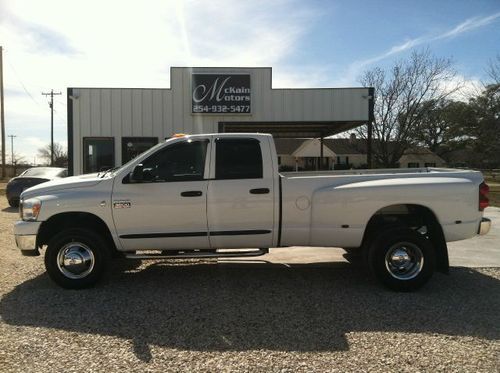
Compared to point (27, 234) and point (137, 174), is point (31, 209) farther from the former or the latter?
point (137, 174)

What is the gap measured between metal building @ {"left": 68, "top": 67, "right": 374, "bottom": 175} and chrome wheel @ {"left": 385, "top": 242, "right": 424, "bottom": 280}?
31.0 feet

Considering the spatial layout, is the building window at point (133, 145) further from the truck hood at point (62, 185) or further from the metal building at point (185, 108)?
the truck hood at point (62, 185)

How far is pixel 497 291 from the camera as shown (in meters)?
6.16

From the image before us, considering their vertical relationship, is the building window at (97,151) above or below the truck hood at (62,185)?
above

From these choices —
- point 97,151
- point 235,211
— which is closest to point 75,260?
point 235,211

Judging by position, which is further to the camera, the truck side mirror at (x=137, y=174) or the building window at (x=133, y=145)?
the building window at (x=133, y=145)

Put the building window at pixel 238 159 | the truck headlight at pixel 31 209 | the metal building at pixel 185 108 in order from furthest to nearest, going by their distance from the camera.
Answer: the metal building at pixel 185 108 → the building window at pixel 238 159 → the truck headlight at pixel 31 209

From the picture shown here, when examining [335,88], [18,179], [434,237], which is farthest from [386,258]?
[18,179]

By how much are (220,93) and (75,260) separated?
9.68 meters

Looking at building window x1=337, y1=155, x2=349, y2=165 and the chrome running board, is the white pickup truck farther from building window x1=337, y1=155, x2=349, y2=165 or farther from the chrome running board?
building window x1=337, y1=155, x2=349, y2=165

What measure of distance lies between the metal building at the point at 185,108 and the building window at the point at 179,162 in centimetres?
877

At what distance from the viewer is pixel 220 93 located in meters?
14.9

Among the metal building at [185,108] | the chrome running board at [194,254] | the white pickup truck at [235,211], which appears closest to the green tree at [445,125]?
the metal building at [185,108]

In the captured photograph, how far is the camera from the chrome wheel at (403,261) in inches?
240
